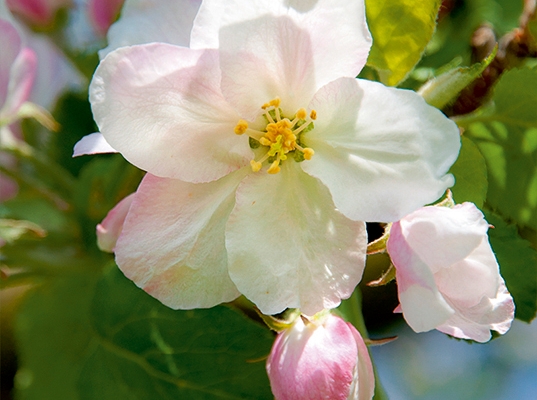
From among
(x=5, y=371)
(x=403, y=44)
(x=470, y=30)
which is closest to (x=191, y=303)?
(x=403, y=44)

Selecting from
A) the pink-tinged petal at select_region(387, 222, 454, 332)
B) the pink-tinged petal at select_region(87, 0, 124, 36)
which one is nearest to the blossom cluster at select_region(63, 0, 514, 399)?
the pink-tinged petal at select_region(387, 222, 454, 332)

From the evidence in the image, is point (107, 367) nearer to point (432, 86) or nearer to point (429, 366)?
point (432, 86)

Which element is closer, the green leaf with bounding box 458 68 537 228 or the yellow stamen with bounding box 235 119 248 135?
the yellow stamen with bounding box 235 119 248 135

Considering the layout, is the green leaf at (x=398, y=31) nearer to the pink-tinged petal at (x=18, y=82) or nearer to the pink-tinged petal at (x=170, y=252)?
the pink-tinged petal at (x=170, y=252)

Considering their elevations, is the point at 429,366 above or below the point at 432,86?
below

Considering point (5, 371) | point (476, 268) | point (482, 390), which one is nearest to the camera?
point (476, 268)

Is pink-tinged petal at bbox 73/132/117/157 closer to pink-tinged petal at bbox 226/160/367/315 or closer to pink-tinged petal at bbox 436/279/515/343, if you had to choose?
pink-tinged petal at bbox 226/160/367/315
